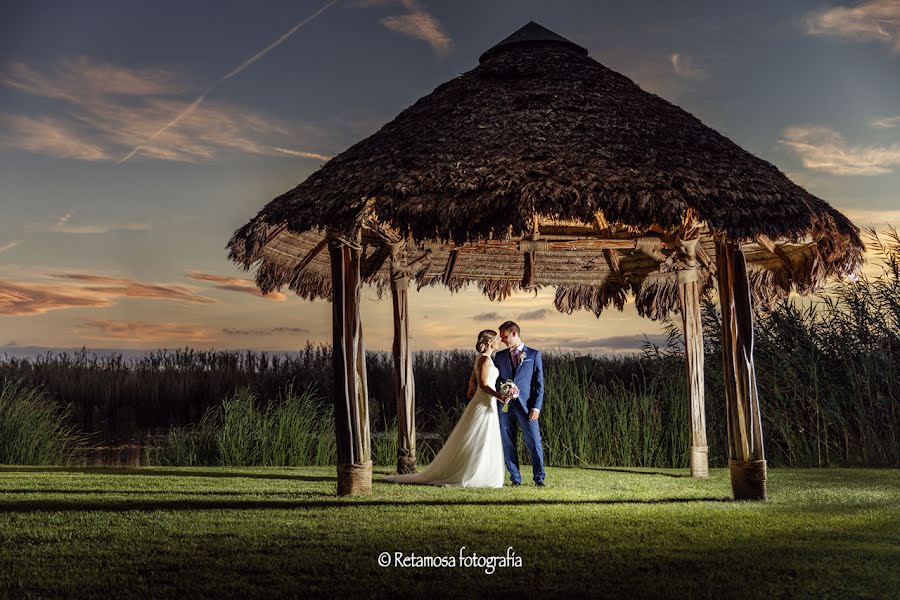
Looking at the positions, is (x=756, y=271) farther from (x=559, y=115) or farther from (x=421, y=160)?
(x=421, y=160)

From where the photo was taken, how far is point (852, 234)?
24.9 ft

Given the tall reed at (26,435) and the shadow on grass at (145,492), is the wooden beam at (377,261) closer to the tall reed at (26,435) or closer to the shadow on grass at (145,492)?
the shadow on grass at (145,492)

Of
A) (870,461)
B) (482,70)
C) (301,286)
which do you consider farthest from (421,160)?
(870,461)

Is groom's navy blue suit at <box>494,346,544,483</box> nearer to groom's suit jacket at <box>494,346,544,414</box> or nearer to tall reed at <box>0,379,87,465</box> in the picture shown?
groom's suit jacket at <box>494,346,544,414</box>

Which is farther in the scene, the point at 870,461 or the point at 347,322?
the point at 870,461

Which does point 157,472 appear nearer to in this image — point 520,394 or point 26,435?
point 26,435

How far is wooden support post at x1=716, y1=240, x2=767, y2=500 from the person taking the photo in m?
6.90

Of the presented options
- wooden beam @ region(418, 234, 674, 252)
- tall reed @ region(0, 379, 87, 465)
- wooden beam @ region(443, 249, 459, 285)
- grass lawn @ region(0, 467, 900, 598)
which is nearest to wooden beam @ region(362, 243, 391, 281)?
wooden beam @ region(418, 234, 674, 252)

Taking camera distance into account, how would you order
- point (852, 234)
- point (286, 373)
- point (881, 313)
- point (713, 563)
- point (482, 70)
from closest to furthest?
point (713, 563), point (852, 234), point (482, 70), point (881, 313), point (286, 373)

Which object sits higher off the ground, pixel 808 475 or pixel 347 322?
pixel 347 322

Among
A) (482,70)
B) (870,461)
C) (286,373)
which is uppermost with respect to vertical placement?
(482,70)

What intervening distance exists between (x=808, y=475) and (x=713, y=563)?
480 centimetres

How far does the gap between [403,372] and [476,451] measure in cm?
175

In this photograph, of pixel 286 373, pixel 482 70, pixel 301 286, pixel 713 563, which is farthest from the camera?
pixel 286 373
